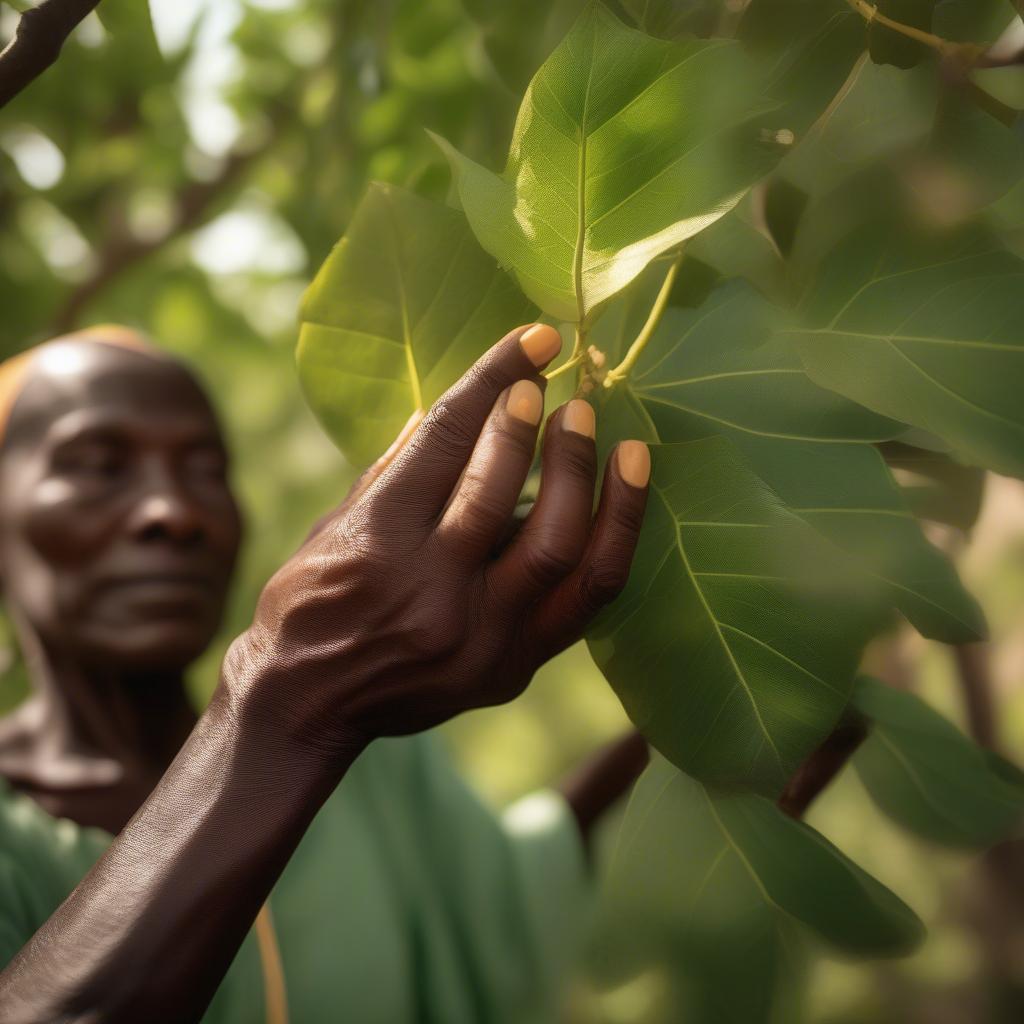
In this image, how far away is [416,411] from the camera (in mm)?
464

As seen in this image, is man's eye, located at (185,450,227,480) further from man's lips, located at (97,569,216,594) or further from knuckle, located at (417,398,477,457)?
knuckle, located at (417,398,477,457)

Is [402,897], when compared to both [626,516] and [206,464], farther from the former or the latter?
[626,516]

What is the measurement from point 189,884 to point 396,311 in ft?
0.73

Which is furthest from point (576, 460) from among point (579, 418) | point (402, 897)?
point (402, 897)

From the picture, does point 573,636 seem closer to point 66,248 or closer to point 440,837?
point 440,837

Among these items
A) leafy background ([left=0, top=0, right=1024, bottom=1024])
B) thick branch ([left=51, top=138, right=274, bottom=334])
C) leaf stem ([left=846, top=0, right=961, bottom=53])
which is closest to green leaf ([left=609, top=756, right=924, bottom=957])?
leafy background ([left=0, top=0, right=1024, bottom=1024])

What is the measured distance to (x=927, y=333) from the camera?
1.31ft

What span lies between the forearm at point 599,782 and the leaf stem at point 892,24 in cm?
75

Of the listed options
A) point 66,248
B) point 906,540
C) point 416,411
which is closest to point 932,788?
point 906,540

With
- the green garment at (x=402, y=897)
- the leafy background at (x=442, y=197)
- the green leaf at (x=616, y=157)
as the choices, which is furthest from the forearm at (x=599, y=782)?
the green leaf at (x=616, y=157)

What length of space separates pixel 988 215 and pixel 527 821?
0.80m

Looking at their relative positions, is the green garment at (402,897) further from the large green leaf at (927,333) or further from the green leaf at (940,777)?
the large green leaf at (927,333)

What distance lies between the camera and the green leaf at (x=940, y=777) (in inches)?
21.7

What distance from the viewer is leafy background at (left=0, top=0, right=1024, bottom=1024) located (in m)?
0.45
